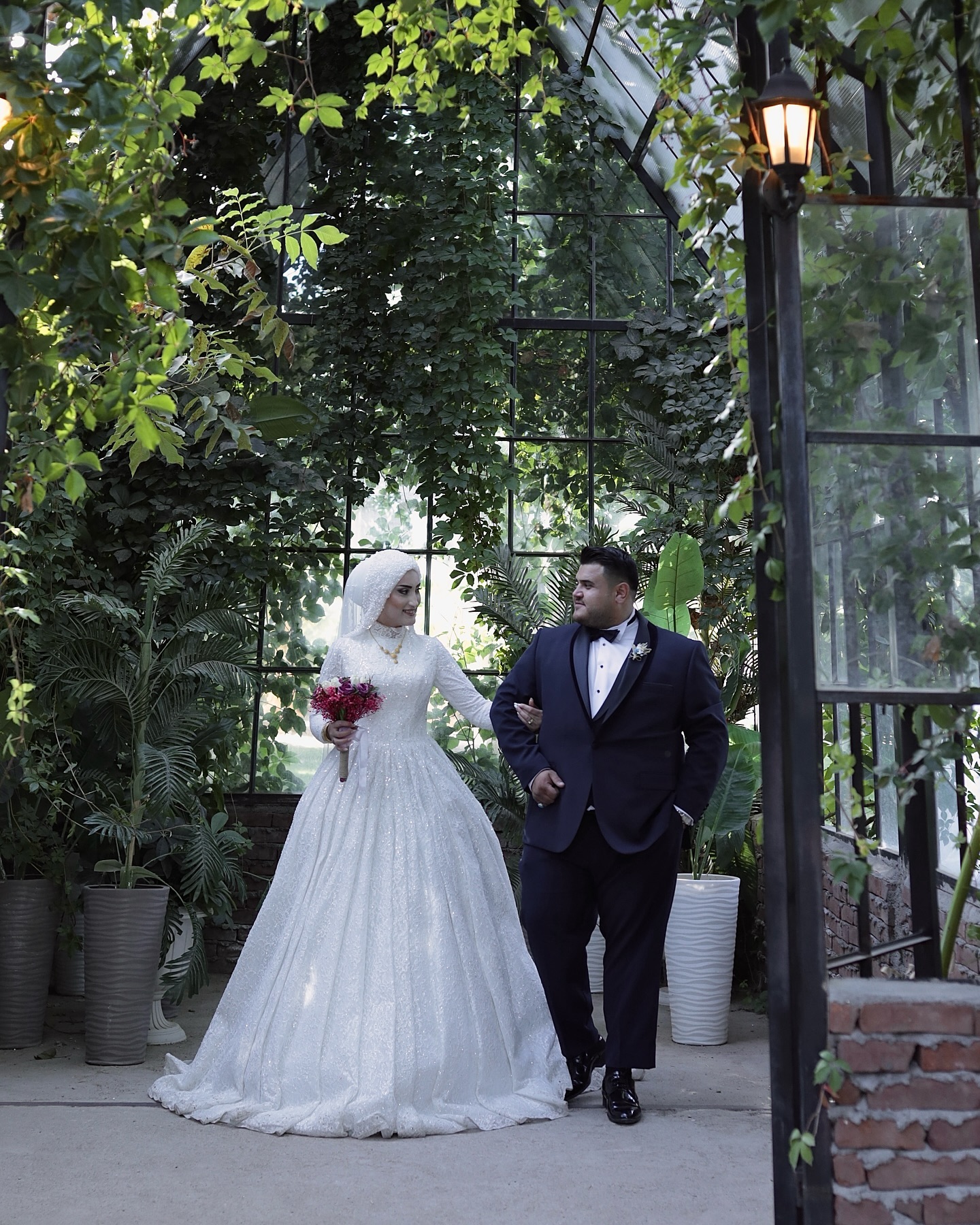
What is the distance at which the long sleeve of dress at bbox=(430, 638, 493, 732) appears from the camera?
4.45 m

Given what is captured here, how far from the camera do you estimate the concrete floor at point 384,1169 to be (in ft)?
9.51

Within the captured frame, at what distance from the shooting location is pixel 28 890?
16.1ft

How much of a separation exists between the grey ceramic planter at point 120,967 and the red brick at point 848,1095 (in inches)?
129

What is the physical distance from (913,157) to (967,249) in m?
0.40

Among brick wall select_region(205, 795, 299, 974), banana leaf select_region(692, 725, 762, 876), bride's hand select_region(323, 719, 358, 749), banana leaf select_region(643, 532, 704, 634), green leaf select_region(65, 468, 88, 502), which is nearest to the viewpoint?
green leaf select_region(65, 468, 88, 502)

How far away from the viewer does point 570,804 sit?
377cm

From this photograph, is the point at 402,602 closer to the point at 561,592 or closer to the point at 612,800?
the point at 612,800

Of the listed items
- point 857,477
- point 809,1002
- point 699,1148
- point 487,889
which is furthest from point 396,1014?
point 857,477

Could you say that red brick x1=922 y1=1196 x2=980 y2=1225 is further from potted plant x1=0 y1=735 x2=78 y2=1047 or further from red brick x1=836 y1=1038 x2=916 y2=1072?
potted plant x1=0 y1=735 x2=78 y2=1047

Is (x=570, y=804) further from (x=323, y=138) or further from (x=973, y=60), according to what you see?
(x=323, y=138)

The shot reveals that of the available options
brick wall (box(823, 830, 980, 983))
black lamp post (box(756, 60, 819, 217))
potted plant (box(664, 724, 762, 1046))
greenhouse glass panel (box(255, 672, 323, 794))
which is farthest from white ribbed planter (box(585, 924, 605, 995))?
black lamp post (box(756, 60, 819, 217))

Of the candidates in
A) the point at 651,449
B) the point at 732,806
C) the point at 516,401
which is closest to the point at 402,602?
the point at 732,806

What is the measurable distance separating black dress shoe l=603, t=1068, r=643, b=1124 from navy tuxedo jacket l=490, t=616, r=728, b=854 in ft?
2.33

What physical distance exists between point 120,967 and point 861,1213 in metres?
3.34
